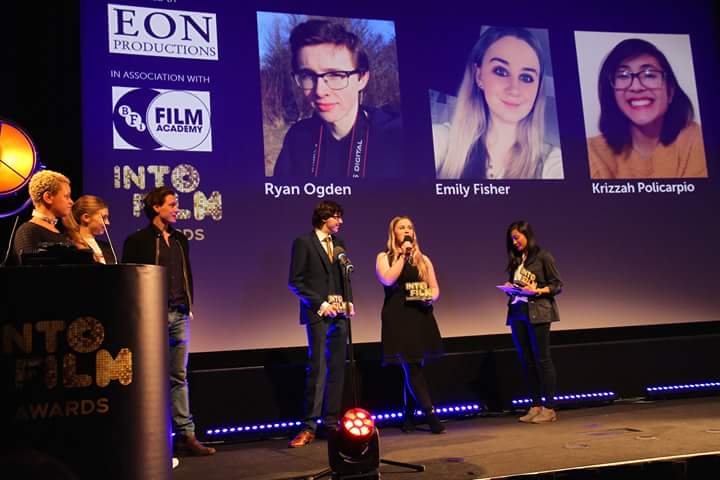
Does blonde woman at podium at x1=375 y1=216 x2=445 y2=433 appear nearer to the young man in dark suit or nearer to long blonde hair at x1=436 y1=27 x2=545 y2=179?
the young man in dark suit

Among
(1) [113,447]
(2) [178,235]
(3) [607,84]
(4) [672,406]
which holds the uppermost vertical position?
(3) [607,84]

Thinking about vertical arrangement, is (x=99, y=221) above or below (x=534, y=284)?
above

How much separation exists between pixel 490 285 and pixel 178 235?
2698 millimetres

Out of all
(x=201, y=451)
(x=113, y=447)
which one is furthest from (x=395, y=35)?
Answer: (x=113, y=447)

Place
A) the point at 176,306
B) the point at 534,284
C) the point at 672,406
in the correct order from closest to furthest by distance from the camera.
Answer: the point at 176,306, the point at 534,284, the point at 672,406

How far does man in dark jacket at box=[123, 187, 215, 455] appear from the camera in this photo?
4254mm

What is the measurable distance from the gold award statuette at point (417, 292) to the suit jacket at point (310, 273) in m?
0.50

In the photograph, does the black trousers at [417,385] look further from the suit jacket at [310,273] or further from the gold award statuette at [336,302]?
the suit jacket at [310,273]

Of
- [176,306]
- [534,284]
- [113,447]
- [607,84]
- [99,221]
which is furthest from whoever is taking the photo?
[607,84]

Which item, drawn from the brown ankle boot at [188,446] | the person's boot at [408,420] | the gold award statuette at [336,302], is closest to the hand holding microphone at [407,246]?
the gold award statuette at [336,302]

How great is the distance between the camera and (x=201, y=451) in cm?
445

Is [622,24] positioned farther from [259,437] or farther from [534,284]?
[259,437]

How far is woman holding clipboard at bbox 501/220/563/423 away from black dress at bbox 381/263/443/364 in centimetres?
65

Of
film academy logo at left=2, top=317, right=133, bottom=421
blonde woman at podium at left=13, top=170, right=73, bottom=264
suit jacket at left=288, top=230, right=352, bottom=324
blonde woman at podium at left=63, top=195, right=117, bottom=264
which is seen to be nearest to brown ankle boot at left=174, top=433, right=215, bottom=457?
suit jacket at left=288, top=230, right=352, bottom=324
